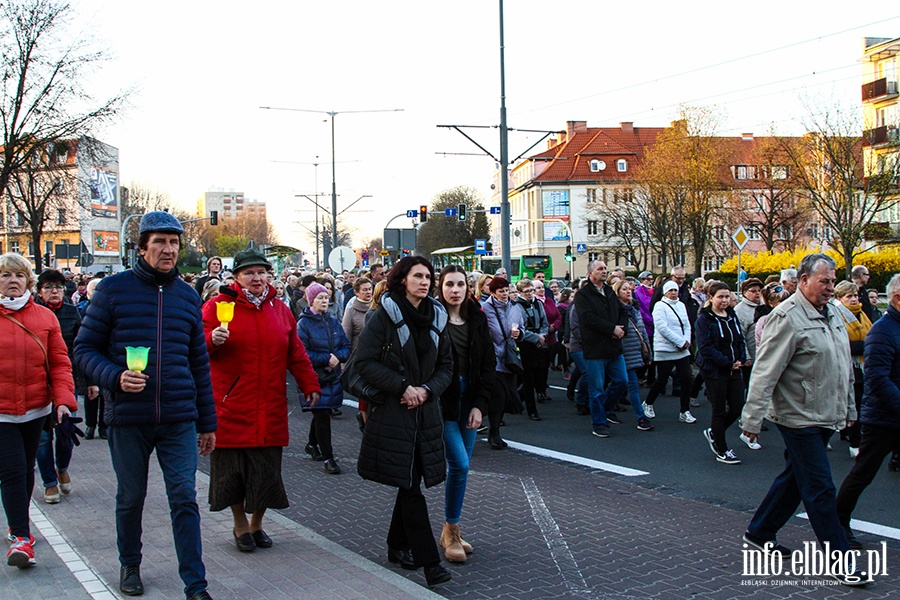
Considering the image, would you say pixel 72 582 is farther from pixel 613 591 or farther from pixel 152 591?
pixel 613 591

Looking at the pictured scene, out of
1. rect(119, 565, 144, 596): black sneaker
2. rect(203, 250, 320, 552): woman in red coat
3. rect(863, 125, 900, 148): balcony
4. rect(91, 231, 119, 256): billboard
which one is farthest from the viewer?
rect(91, 231, 119, 256): billboard

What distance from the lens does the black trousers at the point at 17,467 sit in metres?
5.37

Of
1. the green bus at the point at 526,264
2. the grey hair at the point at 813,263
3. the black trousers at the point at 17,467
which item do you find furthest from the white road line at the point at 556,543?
the green bus at the point at 526,264

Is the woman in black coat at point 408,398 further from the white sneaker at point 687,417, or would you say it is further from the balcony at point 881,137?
the balcony at point 881,137

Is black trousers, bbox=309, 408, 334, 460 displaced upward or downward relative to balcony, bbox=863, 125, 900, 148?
downward

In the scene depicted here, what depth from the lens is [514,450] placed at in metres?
9.76

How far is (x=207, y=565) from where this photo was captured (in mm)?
5484

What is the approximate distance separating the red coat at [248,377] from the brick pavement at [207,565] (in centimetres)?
74

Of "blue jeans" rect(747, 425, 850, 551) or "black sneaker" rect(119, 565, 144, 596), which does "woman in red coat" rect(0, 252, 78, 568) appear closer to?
"black sneaker" rect(119, 565, 144, 596)

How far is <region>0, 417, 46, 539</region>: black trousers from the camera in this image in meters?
5.37

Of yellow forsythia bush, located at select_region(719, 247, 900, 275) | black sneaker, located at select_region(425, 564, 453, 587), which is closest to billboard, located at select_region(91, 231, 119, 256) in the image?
yellow forsythia bush, located at select_region(719, 247, 900, 275)

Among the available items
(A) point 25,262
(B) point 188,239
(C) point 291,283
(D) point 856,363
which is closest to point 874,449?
(D) point 856,363

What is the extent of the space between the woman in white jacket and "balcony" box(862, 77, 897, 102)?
50.8 metres

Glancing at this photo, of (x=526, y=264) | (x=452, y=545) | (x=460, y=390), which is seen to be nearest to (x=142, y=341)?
(x=460, y=390)
